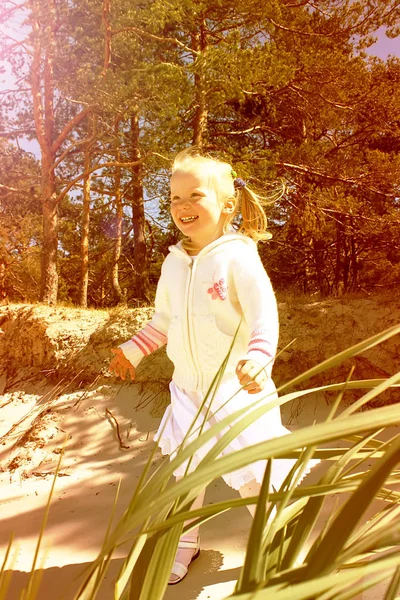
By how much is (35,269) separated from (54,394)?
32.4 ft

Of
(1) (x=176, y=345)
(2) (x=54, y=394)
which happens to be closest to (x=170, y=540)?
(1) (x=176, y=345)

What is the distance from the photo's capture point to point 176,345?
184 cm

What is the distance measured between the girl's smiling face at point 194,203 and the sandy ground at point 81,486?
0.93 m

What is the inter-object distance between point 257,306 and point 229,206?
509 mm

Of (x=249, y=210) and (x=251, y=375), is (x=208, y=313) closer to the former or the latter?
(x=251, y=375)

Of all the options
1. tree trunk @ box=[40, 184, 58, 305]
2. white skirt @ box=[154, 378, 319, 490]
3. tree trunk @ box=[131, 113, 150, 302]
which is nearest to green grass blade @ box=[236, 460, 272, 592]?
white skirt @ box=[154, 378, 319, 490]

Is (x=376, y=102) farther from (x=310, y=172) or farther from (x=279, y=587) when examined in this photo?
(x=279, y=587)

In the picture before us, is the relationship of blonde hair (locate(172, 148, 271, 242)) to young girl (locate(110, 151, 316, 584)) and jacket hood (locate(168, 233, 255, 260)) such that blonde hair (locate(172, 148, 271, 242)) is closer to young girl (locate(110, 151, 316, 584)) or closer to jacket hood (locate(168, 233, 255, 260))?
young girl (locate(110, 151, 316, 584))

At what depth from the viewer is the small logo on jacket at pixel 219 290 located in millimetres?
1761

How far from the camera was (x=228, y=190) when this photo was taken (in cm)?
196

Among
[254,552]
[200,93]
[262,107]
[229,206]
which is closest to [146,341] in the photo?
[229,206]

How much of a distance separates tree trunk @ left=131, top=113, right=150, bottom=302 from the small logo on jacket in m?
6.57

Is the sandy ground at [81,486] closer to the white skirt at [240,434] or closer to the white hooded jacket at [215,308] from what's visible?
the white skirt at [240,434]

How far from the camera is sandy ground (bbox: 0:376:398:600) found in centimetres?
180
